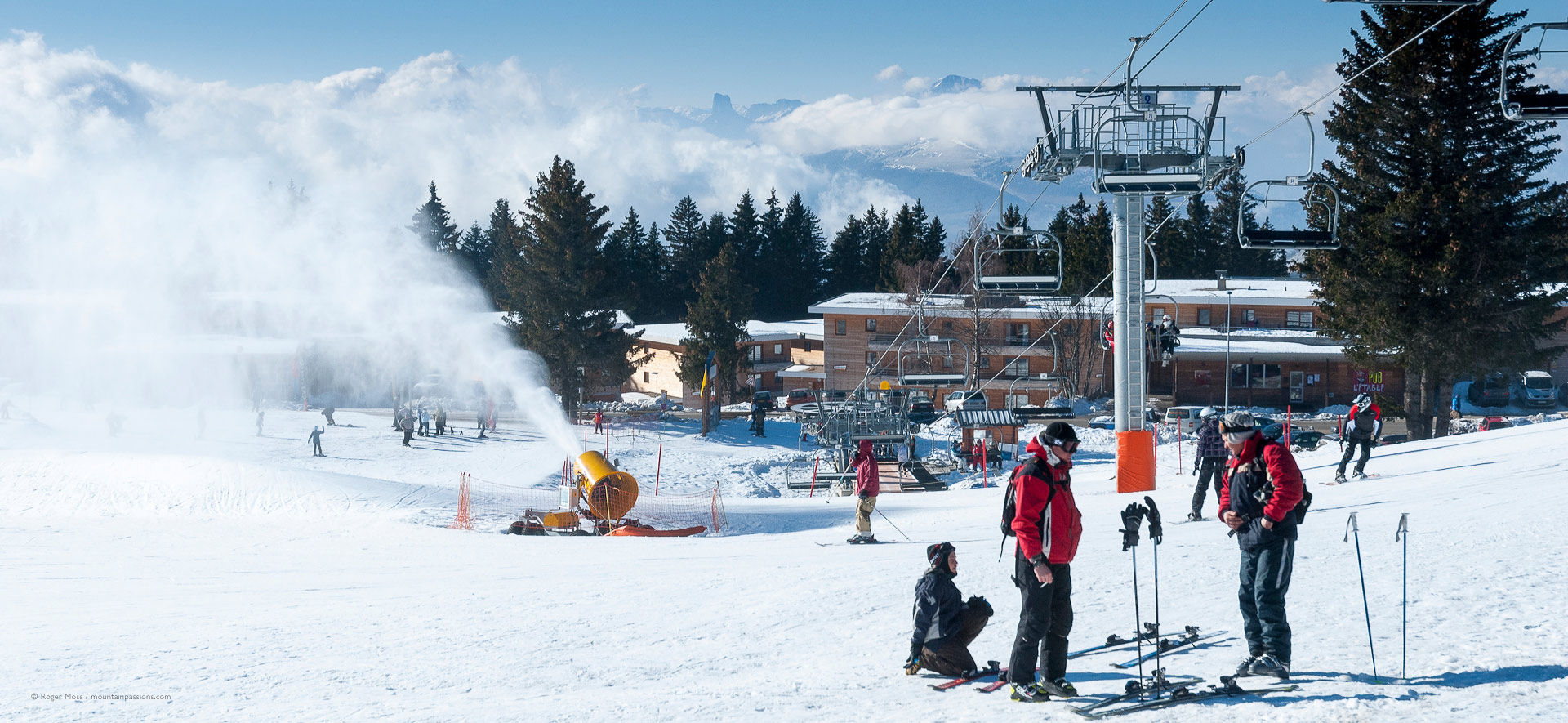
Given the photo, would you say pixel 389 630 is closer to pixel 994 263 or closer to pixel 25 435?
pixel 25 435

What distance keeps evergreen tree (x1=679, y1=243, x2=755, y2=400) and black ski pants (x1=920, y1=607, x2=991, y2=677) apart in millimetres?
45865

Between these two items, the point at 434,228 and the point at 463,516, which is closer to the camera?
the point at 463,516

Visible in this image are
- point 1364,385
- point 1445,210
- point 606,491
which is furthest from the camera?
point 1364,385

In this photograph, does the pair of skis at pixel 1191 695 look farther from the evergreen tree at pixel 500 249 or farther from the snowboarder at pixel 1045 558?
the evergreen tree at pixel 500 249

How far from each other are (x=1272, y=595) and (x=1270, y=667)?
1.27 ft

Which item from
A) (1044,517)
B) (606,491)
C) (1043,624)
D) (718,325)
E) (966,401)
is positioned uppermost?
(718,325)

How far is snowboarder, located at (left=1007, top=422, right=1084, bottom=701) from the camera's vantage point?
5504mm

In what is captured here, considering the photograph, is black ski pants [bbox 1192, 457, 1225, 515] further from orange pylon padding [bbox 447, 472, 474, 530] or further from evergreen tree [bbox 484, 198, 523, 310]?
evergreen tree [bbox 484, 198, 523, 310]

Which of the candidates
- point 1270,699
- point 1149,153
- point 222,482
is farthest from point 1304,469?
point 222,482

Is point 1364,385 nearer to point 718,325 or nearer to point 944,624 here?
point 718,325

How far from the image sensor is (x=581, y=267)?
142 feet

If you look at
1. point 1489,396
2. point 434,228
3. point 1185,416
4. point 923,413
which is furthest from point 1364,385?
point 434,228

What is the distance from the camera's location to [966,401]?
135 feet

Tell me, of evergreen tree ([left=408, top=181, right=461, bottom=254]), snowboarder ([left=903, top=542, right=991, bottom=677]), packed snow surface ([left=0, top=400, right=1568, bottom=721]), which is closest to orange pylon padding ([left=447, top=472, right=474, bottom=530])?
packed snow surface ([left=0, top=400, right=1568, bottom=721])
